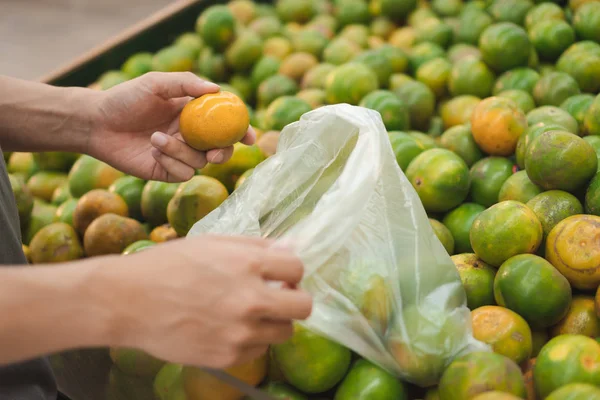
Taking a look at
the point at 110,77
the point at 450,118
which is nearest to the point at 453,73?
the point at 450,118

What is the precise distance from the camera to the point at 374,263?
1186 mm

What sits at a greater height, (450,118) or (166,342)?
(166,342)

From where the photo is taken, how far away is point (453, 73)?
2316 mm

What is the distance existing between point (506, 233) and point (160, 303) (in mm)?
843

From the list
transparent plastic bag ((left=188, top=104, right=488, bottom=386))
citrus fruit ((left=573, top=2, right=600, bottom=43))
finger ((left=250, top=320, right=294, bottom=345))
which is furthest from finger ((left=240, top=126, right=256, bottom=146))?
citrus fruit ((left=573, top=2, right=600, bottom=43))

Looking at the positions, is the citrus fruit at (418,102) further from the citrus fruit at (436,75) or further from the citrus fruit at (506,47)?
the citrus fruit at (506,47)

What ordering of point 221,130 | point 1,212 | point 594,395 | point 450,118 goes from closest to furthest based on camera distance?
point 594,395, point 1,212, point 221,130, point 450,118

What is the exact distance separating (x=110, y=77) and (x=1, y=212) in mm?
1511

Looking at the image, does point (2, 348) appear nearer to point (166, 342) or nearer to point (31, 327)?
point (31, 327)

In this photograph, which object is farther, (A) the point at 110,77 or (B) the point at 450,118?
(A) the point at 110,77

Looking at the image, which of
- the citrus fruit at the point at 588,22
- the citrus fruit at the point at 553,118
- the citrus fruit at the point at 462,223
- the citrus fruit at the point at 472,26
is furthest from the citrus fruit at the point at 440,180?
the citrus fruit at the point at 472,26

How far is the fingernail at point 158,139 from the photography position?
1521 millimetres

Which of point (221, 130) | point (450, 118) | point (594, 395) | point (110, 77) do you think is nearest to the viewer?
point (594, 395)

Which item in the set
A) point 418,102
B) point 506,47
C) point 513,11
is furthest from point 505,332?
point 513,11
